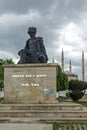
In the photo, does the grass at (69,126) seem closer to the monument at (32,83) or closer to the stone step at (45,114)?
the stone step at (45,114)

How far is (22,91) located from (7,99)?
2.67 ft

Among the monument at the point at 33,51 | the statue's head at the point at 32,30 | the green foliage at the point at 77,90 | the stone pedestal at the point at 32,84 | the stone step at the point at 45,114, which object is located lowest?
the green foliage at the point at 77,90

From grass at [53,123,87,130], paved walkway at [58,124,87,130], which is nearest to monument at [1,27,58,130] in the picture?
grass at [53,123,87,130]

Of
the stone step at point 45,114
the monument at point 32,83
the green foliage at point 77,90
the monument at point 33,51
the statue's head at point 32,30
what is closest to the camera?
the stone step at point 45,114

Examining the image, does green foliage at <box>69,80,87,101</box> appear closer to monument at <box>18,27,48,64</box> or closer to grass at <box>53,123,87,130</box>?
monument at <box>18,27,48,64</box>

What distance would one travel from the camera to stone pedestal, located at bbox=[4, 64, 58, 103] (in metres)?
16.0

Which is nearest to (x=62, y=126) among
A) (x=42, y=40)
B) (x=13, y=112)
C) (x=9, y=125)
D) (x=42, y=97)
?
(x=9, y=125)

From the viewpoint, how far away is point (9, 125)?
11828 mm

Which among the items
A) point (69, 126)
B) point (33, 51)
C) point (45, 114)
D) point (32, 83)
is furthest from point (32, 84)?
point (69, 126)

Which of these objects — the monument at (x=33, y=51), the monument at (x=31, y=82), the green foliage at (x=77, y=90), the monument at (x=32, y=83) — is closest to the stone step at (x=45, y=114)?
the monument at (x=32, y=83)

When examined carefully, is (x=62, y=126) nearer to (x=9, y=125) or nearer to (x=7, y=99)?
(x=9, y=125)

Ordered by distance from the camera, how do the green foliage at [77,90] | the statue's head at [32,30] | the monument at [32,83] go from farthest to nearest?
the green foliage at [77,90], the statue's head at [32,30], the monument at [32,83]

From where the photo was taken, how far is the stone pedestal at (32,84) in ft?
52.4

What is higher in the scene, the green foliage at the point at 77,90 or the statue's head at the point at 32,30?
the statue's head at the point at 32,30
